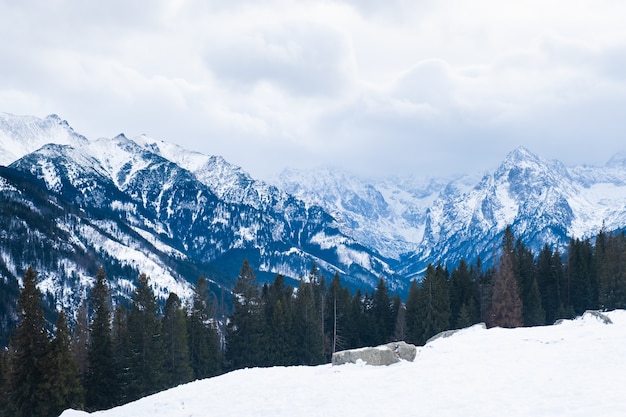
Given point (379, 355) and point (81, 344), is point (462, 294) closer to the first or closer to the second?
point (81, 344)

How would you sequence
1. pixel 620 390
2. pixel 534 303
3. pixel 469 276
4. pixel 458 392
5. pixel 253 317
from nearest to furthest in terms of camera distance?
pixel 620 390, pixel 458 392, pixel 253 317, pixel 534 303, pixel 469 276

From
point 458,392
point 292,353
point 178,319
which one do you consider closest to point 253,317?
point 292,353

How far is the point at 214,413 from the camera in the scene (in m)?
24.9

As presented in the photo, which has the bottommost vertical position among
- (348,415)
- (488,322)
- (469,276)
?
(348,415)

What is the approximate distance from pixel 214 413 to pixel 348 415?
6549 millimetres

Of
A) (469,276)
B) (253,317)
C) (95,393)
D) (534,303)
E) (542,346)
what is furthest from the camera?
(469,276)

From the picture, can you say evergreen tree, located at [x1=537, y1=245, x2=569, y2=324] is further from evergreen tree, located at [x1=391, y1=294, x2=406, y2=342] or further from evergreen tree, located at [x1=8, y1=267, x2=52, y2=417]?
evergreen tree, located at [x1=8, y1=267, x2=52, y2=417]

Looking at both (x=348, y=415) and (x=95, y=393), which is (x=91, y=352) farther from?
(x=348, y=415)

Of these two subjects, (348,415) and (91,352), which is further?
(91,352)

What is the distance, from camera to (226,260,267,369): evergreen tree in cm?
7744

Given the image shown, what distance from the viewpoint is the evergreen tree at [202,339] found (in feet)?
238

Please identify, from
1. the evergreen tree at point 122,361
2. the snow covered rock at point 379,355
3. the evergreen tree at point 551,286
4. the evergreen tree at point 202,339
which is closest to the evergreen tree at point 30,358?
the evergreen tree at point 122,361

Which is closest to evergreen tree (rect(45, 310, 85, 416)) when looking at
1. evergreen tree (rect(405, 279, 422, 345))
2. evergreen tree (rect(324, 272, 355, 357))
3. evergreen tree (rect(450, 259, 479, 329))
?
evergreen tree (rect(324, 272, 355, 357))

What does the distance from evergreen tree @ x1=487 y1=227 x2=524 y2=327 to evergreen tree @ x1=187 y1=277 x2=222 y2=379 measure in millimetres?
40187
